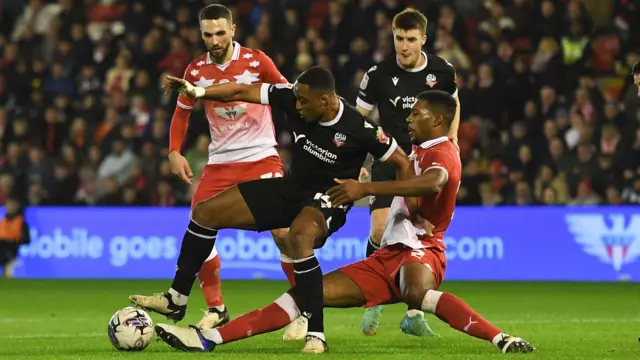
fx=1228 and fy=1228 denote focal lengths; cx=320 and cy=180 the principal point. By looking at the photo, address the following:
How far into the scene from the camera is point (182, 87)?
24.5 feet

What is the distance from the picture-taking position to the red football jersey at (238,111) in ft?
29.3

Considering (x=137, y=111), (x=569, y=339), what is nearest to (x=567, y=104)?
(x=137, y=111)

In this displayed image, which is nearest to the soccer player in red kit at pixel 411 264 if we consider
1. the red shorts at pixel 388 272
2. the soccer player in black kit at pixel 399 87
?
the red shorts at pixel 388 272

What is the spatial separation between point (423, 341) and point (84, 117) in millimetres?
10757

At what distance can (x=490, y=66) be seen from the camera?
17.0 meters

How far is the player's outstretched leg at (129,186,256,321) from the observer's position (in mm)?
7656

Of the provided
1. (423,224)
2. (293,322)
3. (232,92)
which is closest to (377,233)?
(293,322)

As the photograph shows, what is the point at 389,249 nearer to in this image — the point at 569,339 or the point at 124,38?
the point at 569,339

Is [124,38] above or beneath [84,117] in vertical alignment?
above

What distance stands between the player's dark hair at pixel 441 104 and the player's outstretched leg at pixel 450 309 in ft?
3.13

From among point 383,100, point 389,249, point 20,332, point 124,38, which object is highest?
point 124,38

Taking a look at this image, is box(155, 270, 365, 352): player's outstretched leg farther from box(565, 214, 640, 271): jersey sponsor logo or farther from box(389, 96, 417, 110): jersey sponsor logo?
box(565, 214, 640, 271): jersey sponsor logo

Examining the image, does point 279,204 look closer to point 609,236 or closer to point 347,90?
point 609,236

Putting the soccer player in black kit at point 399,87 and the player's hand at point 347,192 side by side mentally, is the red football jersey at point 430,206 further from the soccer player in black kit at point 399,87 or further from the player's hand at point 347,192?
the soccer player in black kit at point 399,87
